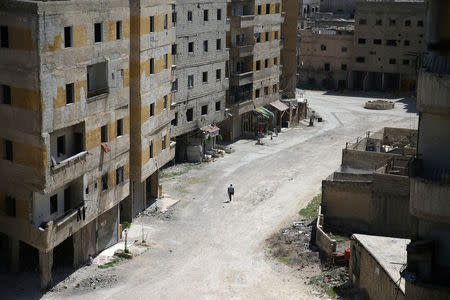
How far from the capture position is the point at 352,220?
52.3 m

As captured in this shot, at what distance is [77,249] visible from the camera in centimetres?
4506

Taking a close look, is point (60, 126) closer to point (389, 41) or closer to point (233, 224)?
point (233, 224)

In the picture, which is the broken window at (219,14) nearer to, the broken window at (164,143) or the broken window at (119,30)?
the broken window at (164,143)

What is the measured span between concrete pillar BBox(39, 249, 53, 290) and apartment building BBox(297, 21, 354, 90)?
7511 centimetres

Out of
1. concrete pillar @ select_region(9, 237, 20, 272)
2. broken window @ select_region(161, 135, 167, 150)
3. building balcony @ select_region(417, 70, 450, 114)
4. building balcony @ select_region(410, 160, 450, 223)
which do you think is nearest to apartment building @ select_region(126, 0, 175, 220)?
broken window @ select_region(161, 135, 167, 150)

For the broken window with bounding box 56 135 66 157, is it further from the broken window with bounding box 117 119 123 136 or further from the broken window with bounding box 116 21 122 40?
the broken window with bounding box 116 21 122 40

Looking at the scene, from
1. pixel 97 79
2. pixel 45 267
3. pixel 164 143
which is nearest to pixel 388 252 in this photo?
pixel 45 267

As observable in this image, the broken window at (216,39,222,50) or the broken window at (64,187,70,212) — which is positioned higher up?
the broken window at (216,39,222,50)

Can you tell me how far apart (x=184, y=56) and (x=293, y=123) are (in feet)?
80.0

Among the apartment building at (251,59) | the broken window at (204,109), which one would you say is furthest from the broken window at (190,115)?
the apartment building at (251,59)

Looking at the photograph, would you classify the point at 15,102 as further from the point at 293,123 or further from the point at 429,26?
the point at 293,123

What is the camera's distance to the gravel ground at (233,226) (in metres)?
43.6

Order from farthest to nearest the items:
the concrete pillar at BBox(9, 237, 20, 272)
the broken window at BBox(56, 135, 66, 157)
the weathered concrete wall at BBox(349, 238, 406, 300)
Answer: the concrete pillar at BBox(9, 237, 20, 272), the broken window at BBox(56, 135, 66, 157), the weathered concrete wall at BBox(349, 238, 406, 300)

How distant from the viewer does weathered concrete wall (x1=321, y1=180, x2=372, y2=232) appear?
170 ft
